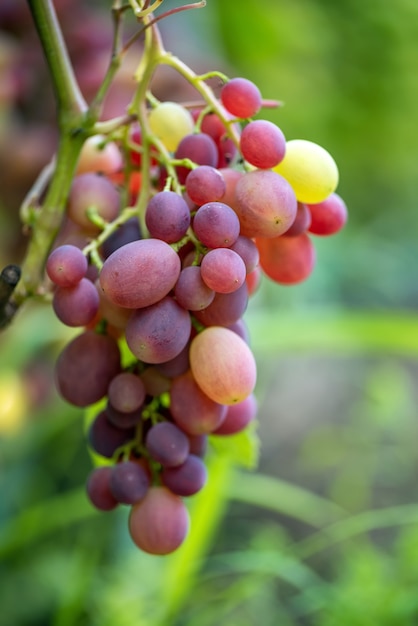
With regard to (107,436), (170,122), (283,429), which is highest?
(170,122)

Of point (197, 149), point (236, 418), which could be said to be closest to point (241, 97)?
point (197, 149)

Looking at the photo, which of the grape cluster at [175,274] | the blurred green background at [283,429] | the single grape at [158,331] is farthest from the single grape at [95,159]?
the blurred green background at [283,429]

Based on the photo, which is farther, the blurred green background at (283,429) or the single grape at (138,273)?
the blurred green background at (283,429)

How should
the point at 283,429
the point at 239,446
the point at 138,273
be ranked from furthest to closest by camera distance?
1. the point at 283,429
2. the point at 239,446
3. the point at 138,273

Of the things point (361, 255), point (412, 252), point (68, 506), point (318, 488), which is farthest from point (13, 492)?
point (412, 252)

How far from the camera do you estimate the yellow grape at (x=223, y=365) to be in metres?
0.27

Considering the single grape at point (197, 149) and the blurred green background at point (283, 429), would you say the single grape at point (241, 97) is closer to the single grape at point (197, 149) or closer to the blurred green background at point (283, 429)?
the single grape at point (197, 149)

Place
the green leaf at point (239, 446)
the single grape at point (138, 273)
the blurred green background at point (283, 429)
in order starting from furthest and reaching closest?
the blurred green background at point (283, 429) → the green leaf at point (239, 446) → the single grape at point (138, 273)

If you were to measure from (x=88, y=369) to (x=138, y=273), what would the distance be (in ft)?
0.23

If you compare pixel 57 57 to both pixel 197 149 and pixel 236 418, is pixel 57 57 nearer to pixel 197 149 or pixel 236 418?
pixel 197 149

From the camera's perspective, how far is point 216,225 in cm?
25

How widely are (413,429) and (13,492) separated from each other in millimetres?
611

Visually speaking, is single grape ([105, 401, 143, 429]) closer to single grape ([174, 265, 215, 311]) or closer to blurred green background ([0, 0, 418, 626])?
single grape ([174, 265, 215, 311])

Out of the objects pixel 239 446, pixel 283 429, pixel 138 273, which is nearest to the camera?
pixel 138 273
